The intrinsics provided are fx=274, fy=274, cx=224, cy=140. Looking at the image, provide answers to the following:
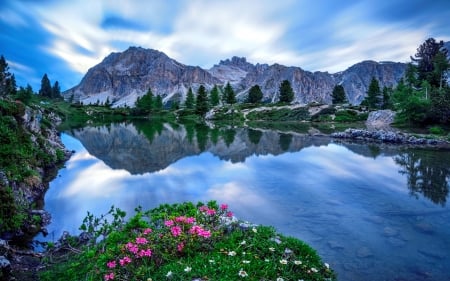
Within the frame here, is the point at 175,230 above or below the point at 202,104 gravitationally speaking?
below

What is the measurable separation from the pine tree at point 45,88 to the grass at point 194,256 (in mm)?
211147

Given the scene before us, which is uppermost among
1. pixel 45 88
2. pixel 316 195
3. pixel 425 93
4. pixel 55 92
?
pixel 45 88

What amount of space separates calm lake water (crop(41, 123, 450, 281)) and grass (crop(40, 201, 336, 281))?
6.12ft

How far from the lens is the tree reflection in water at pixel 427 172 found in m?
14.7

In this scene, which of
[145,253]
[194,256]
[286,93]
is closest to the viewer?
[145,253]

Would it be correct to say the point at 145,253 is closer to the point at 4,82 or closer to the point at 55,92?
the point at 4,82

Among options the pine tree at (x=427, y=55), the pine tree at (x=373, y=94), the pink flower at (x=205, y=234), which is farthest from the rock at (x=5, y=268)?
the pine tree at (x=373, y=94)

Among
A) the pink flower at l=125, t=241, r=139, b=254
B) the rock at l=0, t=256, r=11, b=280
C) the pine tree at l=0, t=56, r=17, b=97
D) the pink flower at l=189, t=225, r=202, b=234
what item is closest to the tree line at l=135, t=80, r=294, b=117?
the pine tree at l=0, t=56, r=17, b=97

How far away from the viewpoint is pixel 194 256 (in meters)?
6.94

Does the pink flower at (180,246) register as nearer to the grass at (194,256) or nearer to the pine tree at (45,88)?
the grass at (194,256)

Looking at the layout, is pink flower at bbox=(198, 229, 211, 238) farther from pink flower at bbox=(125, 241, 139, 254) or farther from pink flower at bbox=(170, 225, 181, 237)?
pink flower at bbox=(125, 241, 139, 254)

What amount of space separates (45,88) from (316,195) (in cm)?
21326

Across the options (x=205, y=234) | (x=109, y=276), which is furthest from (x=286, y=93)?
(x=109, y=276)

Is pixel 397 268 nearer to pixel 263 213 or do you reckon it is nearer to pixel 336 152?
pixel 263 213
